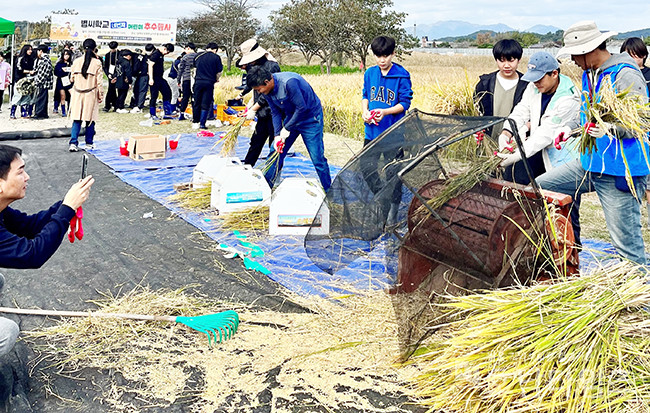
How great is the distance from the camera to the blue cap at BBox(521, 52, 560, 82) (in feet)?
11.8

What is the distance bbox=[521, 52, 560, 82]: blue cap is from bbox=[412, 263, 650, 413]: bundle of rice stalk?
4.93ft

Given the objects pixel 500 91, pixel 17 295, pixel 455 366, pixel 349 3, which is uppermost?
pixel 349 3

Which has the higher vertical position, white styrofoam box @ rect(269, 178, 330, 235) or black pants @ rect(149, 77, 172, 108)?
black pants @ rect(149, 77, 172, 108)

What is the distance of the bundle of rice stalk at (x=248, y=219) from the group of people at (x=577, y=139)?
2322mm

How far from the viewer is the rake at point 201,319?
3238 mm

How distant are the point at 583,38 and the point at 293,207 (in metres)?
2.49

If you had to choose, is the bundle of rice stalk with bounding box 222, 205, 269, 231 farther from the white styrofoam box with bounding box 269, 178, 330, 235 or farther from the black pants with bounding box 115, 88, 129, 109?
the black pants with bounding box 115, 88, 129, 109

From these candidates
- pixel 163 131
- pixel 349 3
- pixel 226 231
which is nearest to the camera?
pixel 226 231

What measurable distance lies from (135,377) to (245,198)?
102 inches

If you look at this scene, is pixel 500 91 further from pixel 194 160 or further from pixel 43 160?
pixel 43 160

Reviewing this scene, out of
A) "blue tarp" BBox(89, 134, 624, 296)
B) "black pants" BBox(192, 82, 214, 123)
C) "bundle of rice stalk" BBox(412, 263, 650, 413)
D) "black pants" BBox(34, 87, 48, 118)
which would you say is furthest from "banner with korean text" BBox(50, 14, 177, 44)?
"bundle of rice stalk" BBox(412, 263, 650, 413)

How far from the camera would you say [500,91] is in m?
4.56

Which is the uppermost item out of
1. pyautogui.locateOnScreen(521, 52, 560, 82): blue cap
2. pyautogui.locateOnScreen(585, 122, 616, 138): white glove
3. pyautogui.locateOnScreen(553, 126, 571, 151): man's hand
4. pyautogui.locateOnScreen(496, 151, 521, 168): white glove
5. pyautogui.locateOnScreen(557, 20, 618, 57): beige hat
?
pyautogui.locateOnScreen(557, 20, 618, 57): beige hat

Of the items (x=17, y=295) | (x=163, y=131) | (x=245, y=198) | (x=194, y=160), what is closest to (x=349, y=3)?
(x=163, y=131)
